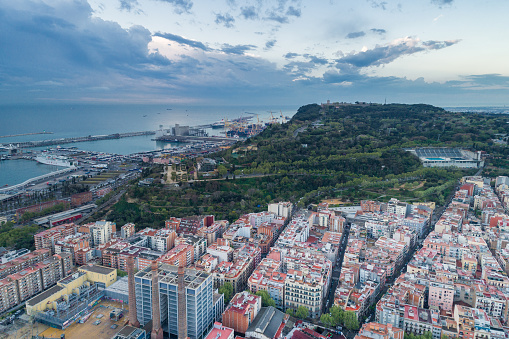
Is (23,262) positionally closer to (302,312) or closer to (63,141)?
(302,312)

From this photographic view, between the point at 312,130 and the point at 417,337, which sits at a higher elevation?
the point at 312,130

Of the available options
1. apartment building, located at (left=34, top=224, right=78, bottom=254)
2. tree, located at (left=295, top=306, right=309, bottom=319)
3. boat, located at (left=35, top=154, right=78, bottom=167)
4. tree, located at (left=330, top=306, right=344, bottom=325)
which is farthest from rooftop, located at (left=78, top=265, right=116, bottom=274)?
boat, located at (left=35, top=154, right=78, bottom=167)

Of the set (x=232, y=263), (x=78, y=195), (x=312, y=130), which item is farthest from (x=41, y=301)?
(x=312, y=130)

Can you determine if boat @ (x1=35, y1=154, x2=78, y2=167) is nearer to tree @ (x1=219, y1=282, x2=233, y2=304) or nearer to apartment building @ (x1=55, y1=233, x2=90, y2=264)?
apartment building @ (x1=55, y1=233, x2=90, y2=264)

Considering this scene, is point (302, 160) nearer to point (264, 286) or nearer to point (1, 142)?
point (264, 286)

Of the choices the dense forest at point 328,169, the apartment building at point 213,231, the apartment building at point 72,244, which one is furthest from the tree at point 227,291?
the apartment building at point 72,244

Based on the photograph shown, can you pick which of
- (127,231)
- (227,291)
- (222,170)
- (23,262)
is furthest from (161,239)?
(222,170)
